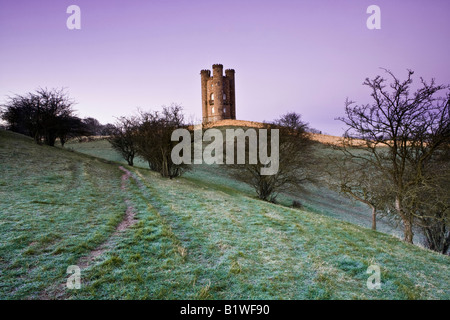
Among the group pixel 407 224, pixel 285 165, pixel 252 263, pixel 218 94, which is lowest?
pixel 407 224

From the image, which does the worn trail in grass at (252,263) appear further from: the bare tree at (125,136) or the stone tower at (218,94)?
the stone tower at (218,94)

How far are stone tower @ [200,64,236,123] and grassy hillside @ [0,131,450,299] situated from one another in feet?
250

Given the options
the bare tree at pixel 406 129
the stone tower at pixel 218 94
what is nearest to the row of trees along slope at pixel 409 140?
the bare tree at pixel 406 129

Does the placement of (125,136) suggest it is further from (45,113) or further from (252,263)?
(252,263)

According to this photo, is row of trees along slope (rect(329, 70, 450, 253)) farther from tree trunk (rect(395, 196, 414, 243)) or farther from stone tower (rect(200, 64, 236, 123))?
stone tower (rect(200, 64, 236, 123))

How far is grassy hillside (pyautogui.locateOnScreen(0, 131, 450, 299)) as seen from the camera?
454 cm

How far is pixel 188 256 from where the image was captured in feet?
19.6

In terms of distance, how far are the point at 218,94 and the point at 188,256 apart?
3308 inches

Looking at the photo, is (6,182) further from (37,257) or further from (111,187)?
(37,257)

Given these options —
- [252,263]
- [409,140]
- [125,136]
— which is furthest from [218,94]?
[252,263]

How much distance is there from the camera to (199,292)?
4.43 metres

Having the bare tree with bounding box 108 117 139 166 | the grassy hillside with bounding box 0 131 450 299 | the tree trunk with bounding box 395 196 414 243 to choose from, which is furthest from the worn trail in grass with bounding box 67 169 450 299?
the bare tree with bounding box 108 117 139 166

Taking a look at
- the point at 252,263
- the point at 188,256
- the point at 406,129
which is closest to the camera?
the point at 252,263

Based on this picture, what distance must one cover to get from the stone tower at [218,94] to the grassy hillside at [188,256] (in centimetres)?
7620
